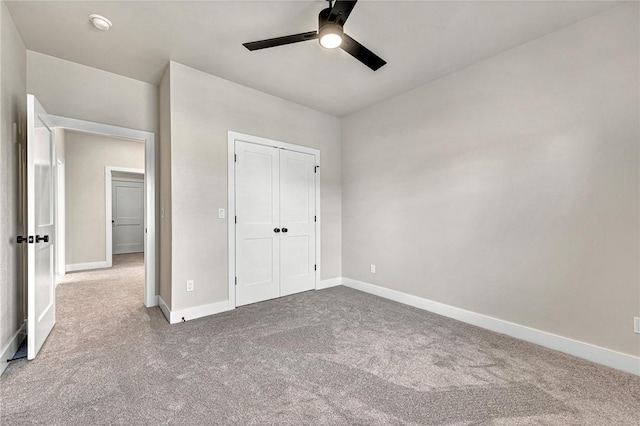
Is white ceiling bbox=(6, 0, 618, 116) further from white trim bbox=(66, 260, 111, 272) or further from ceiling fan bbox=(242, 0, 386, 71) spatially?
white trim bbox=(66, 260, 111, 272)

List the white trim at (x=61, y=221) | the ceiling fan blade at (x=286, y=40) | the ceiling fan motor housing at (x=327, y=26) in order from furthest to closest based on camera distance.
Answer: the white trim at (x=61, y=221), the ceiling fan blade at (x=286, y=40), the ceiling fan motor housing at (x=327, y=26)

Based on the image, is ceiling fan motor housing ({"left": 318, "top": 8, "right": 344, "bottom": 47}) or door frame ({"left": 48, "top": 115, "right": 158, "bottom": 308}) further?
door frame ({"left": 48, "top": 115, "right": 158, "bottom": 308})

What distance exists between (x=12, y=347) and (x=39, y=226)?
97 centimetres

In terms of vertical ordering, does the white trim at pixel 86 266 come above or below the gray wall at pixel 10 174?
below

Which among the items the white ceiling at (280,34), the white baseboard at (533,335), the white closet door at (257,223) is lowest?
the white baseboard at (533,335)

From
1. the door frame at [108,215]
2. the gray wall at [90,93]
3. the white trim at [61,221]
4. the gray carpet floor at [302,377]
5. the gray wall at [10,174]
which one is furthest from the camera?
the door frame at [108,215]

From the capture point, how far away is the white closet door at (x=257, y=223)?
3449mm

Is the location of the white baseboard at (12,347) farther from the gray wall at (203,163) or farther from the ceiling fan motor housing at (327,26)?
the ceiling fan motor housing at (327,26)

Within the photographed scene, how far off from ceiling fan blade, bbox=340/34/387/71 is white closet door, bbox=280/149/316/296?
6.19ft

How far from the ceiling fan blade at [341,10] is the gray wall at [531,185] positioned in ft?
6.12

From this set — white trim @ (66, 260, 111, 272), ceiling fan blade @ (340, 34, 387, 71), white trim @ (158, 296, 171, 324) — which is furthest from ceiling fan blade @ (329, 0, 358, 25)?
white trim @ (66, 260, 111, 272)

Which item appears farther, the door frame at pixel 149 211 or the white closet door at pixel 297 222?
the white closet door at pixel 297 222

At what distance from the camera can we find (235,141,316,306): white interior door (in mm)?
3477

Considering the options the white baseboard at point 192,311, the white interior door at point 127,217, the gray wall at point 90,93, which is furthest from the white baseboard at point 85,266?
the gray wall at point 90,93
